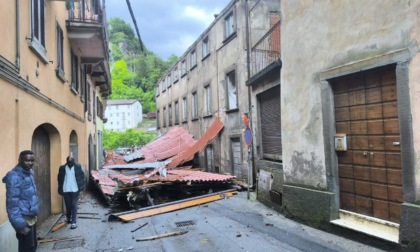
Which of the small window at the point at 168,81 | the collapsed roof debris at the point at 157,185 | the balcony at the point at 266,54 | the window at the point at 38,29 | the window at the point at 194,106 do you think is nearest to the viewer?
the window at the point at 38,29

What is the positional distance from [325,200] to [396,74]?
277cm

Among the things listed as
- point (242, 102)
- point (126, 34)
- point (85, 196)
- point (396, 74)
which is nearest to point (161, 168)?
point (85, 196)

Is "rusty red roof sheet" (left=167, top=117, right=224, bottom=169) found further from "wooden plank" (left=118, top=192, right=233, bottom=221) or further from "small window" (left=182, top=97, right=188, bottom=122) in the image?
"small window" (left=182, top=97, right=188, bottom=122)

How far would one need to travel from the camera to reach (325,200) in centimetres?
648

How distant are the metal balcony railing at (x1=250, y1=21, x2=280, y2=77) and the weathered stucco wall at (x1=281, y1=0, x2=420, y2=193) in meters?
1.65

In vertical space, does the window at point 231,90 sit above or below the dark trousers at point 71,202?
above

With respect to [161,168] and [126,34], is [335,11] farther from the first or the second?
[126,34]

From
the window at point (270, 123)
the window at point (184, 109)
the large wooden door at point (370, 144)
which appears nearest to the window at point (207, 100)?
the window at point (184, 109)

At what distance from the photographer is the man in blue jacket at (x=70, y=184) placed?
308 inches

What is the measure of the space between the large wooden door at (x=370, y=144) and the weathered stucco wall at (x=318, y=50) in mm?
404

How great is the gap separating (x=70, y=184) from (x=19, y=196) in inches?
148

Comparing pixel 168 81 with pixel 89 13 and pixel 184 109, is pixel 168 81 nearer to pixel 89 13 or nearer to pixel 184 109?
pixel 184 109

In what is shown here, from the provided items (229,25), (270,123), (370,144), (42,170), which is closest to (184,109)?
(229,25)

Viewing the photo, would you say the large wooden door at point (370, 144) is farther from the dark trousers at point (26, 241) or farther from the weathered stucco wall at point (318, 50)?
the dark trousers at point (26, 241)
